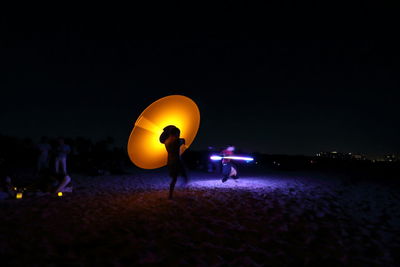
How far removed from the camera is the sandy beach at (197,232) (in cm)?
441

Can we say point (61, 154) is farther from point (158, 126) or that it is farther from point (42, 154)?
point (42, 154)

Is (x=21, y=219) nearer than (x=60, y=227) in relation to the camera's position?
No

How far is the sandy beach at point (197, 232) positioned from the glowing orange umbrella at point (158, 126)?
1.72 metres

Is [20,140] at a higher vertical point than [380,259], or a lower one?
higher

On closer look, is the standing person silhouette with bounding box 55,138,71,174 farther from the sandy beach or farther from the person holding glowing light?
the person holding glowing light

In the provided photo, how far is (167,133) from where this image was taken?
1026cm

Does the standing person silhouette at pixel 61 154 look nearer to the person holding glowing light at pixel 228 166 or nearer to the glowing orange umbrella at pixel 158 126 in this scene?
the glowing orange umbrella at pixel 158 126

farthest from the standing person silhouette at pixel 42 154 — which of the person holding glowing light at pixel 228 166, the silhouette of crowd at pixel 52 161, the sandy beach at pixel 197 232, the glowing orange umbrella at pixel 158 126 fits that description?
the person holding glowing light at pixel 228 166

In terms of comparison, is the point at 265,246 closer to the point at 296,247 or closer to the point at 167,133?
the point at 296,247

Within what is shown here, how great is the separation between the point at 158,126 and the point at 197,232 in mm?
5029

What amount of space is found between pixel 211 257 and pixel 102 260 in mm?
1486

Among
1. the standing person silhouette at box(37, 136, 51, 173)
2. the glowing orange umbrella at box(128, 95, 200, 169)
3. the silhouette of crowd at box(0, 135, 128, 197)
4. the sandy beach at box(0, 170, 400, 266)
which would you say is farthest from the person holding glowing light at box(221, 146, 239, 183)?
the standing person silhouette at box(37, 136, 51, 173)

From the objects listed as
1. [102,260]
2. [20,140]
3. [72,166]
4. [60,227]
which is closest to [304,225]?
[102,260]

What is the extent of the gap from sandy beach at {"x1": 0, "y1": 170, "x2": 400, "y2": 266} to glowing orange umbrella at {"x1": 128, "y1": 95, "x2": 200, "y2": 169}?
1724mm
